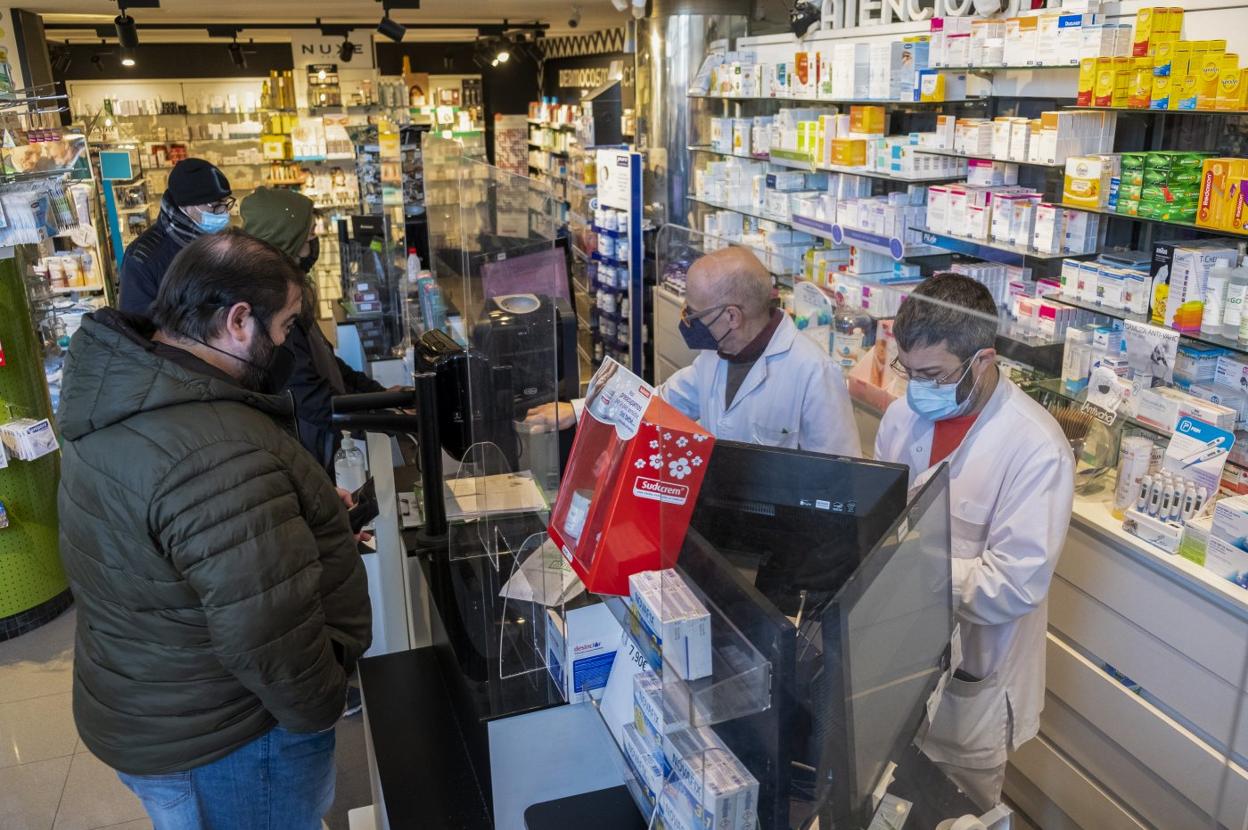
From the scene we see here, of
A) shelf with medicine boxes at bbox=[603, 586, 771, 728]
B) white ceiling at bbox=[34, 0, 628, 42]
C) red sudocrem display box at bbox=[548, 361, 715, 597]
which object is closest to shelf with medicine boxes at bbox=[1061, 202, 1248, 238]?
red sudocrem display box at bbox=[548, 361, 715, 597]

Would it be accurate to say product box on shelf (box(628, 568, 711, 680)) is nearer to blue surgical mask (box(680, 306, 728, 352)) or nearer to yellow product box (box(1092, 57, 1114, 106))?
blue surgical mask (box(680, 306, 728, 352))

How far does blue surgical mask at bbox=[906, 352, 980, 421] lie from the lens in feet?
7.22

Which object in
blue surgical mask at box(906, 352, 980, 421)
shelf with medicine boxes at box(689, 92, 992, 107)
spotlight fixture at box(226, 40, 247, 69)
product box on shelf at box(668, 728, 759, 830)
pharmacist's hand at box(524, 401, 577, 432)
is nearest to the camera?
product box on shelf at box(668, 728, 759, 830)

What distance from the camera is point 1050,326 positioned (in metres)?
Result: 4.12

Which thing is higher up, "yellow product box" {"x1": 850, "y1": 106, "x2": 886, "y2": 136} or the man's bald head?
"yellow product box" {"x1": 850, "y1": 106, "x2": 886, "y2": 136}

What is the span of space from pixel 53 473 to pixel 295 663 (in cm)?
328

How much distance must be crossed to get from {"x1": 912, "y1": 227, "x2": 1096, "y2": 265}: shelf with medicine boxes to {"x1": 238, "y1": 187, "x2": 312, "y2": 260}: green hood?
2962 millimetres

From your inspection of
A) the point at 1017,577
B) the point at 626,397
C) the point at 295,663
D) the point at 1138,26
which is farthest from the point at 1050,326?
the point at 295,663

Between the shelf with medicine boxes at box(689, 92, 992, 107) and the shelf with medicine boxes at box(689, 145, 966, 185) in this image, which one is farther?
the shelf with medicine boxes at box(689, 145, 966, 185)

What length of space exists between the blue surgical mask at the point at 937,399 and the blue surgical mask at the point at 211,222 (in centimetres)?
297

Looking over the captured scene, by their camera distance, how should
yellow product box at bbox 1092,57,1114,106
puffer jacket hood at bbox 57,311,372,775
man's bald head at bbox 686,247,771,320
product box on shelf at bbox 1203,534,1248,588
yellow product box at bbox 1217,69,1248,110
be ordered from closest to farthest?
puffer jacket hood at bbox 57,311,372,775
product box on shelf at bbox 1203,534,1248,588
man's bald head at bbox 686,247,771,320
yellow product box at bbox 1217,69,1248,110
yellow product box at bbox 1092,57,1114,106

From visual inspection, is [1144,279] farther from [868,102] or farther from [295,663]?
[295,663]

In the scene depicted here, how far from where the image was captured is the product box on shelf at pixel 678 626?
4.02 feet

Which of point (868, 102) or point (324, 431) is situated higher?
point (868, 102)
